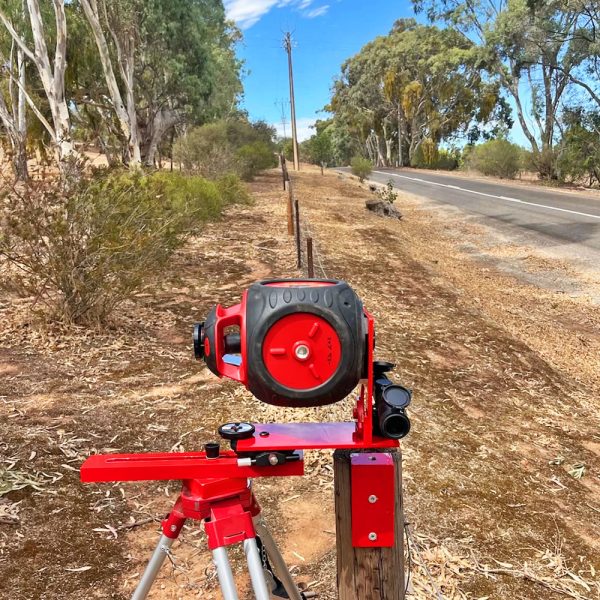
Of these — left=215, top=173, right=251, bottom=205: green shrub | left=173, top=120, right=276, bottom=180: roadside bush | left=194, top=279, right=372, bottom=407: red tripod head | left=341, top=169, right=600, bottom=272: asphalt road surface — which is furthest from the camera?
left=173, top=120, right=276, bottom=180: roadside bush

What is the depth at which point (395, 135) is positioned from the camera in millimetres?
59469

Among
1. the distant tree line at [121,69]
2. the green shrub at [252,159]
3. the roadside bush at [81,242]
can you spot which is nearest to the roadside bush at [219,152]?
the green shrub at [252,159]

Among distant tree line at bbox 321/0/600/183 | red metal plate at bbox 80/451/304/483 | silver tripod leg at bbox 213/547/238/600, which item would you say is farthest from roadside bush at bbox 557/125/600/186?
silver tripod leg at bbox 213/547/238/600

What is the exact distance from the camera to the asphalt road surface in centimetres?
1391

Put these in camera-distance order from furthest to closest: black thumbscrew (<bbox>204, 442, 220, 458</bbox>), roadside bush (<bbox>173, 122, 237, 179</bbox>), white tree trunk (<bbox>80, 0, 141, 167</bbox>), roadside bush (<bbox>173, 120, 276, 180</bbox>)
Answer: roadside bush (<bbox>173, 120, 276, 180</bbox>)
roadside bush (<bbox>173, 122, 237, 179</bbox>)
white tree trunk (<bbox>80, 0, 141, 167</bbox>)
black thumbscrew (<bbox>204, 442, 220, 458</bbox>)

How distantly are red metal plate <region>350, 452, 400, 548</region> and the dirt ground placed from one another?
1452mm

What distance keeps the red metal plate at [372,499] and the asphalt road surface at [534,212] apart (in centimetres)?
1156

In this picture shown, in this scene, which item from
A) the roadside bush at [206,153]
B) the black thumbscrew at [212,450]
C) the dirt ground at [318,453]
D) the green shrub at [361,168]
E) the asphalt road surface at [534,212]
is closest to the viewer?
the black thumbscrew at [212,450]

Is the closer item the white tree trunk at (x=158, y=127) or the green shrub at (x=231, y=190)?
the green shrub at (x=231, y=190)

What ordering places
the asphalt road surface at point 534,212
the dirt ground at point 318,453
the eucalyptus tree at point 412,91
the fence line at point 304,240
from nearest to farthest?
the dirt ground at point 318,453
the fence line at point 304,240
the asphalt road surface at point 534,212
the eucalyptus tree at point 412,91

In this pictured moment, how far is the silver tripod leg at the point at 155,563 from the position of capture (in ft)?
5.49

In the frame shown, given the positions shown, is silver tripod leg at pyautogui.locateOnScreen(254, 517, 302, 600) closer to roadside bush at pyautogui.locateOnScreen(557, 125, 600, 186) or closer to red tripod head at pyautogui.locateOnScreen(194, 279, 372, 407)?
red tripod head at pyautogui.locateOnScreen(194, 279, 372, 407)

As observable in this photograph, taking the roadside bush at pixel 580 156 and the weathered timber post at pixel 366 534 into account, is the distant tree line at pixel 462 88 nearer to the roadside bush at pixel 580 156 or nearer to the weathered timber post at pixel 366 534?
the roadside bush at pixel 580 156

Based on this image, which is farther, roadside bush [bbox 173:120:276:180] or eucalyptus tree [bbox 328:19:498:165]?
eucalyptus tree [bbox 328:19:498:165]
